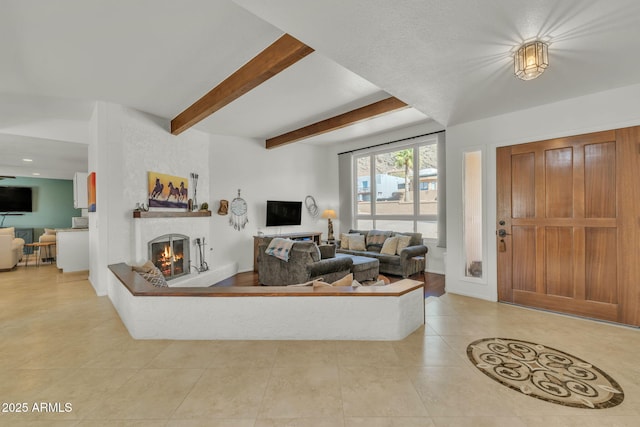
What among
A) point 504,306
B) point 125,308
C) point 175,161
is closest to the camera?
point 125,308

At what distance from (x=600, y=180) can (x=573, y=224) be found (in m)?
0.49

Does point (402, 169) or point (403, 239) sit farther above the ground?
point (402, 169)

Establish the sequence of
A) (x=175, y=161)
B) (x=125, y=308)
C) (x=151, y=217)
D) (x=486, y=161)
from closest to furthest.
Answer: (x=125, y=308), (x=486, y=161), (x=151, y=217), (x=175, y=161)

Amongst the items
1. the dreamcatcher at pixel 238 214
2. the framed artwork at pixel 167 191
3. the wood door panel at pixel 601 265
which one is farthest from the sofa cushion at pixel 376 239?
the framed artwork at pixel 167 191

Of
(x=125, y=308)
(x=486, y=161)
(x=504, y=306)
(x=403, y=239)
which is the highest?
(x=486, y=161)

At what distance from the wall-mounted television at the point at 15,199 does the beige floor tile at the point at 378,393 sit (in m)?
11.5

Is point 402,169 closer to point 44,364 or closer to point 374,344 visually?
point 374,344

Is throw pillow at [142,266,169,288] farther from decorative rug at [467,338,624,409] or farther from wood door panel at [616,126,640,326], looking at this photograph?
wood door panel at [616,126,640,326]

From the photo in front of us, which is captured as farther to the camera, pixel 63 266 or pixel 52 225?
pixel 52 225

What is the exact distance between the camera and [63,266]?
5.44 meters

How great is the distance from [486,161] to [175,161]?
4733 mm

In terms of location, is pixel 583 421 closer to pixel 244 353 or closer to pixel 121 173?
pixel 244 353

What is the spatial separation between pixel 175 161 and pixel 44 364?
3.37 meters

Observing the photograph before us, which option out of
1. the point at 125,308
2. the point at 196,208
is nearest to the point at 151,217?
the point at 196,208
